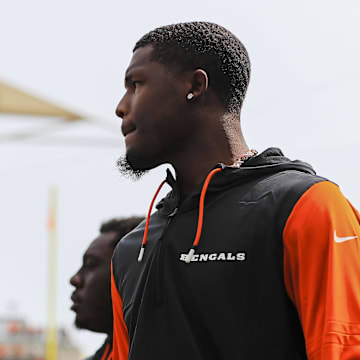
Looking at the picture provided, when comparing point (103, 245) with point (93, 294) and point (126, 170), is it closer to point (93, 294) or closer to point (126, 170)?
point (93, 294)

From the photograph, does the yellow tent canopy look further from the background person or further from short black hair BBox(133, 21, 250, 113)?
short black hair BBox(133, 21, 250, 113)

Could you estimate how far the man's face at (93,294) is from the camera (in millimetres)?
4090

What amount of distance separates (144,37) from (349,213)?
0.90 meters

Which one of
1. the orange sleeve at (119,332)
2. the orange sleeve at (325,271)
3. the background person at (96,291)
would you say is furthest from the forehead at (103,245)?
the orange sleeve at (325,271)

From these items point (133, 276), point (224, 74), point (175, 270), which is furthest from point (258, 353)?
point (224, 74)

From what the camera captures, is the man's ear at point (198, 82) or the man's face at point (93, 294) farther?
the man's face at point (93, 294)

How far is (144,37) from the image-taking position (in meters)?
2.52

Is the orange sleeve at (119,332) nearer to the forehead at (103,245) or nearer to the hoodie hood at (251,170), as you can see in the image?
the hoodie hood at (251,170)

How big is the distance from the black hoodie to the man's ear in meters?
0.25

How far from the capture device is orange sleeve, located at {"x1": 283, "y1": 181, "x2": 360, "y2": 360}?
1.91 meters

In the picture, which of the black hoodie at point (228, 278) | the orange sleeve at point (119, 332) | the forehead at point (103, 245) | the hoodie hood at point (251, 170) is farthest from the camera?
the forehead at point (103, 245)

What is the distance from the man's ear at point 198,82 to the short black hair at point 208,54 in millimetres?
24

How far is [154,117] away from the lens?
2344mm

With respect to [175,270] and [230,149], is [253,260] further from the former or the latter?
[230,149]
